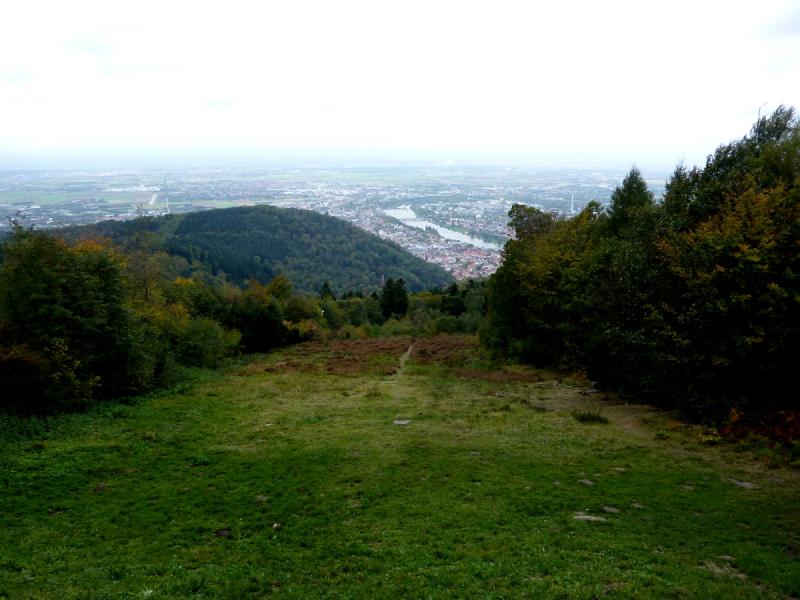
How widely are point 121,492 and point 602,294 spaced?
21364mm

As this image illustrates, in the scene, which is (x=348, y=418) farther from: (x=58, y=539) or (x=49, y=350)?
(x=49, y=350)

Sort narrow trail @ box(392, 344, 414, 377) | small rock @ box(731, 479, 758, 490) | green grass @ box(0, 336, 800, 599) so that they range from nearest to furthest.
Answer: green grass @ box(0, 336, 800, 599) → small rock @ box(731, 479, 758, 490) → narrow trail @ box(392, 344, 414, 377)

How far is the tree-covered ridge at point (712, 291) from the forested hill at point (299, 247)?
88901mm

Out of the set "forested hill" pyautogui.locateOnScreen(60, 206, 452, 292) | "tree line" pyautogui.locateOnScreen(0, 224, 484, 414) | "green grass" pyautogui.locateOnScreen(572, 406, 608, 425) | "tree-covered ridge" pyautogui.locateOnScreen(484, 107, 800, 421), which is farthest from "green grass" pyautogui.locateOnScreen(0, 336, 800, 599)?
"forested hill" pyautogui.locateOnScreen(60, 206, 452, 292)

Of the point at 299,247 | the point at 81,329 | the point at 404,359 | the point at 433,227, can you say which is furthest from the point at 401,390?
the point at 433,227

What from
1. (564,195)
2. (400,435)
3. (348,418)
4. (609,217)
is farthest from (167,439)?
(564,195)

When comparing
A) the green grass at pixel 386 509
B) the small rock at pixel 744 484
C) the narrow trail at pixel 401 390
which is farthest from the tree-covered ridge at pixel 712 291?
the narrow trail at pixel 401 390

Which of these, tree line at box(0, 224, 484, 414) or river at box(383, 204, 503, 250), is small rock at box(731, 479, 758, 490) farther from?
river at box(383, 204, 503, 250)

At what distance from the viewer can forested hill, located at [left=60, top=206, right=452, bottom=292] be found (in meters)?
111

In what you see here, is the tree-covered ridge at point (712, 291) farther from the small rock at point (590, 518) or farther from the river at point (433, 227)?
the river at point (433, 227)

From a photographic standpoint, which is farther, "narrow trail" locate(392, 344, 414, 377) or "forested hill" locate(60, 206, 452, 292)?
"forested hill" locate(60, 206, 452, 292)

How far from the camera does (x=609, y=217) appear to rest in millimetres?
35562

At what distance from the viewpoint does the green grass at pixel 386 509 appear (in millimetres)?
7789

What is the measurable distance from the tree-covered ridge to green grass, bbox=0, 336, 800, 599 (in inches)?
93.7
